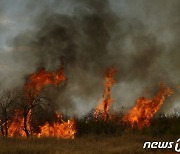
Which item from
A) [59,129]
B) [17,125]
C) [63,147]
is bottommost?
[63,147]

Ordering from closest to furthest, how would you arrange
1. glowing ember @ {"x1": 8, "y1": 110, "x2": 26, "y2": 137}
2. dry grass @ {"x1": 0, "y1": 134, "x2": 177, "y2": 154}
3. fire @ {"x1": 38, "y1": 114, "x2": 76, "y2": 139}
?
dry grass @ {"x1": 0, "y1": 134, "x2": 177, "y2": 154} → fire @ {"x1": 38, "y1": 114, "x2": 76, "y2": 139} → glowing ember @ {"x1": 8, "y1": 110, "x2": 26, "y2": 137}

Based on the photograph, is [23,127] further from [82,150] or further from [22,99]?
[82,150]

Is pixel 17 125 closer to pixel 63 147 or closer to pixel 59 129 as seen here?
pixel 59 129

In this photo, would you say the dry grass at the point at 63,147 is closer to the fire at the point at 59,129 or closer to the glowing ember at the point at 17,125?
the fire at the point at 59,129

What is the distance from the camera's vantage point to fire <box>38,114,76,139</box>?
39944 millimetres

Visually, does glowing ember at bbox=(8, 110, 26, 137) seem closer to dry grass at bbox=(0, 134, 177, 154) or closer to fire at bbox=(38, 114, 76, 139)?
fire at bbox=(38, 114, 76, 139)

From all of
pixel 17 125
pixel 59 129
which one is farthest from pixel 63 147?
pixel 17 125

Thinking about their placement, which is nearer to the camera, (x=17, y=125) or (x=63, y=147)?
(x=63, y=147)

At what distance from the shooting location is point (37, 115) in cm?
4294

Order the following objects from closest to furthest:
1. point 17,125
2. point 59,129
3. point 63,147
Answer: point 63,147 → point 59,129 → point 17,125

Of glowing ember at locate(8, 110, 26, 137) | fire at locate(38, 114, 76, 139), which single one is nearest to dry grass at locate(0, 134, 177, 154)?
fire at locate(38, 114, 76, 139)

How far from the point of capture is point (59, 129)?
1598 inches

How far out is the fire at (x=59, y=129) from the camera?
3994 cm

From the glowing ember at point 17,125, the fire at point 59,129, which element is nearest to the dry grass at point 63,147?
the fire at point 59,129
